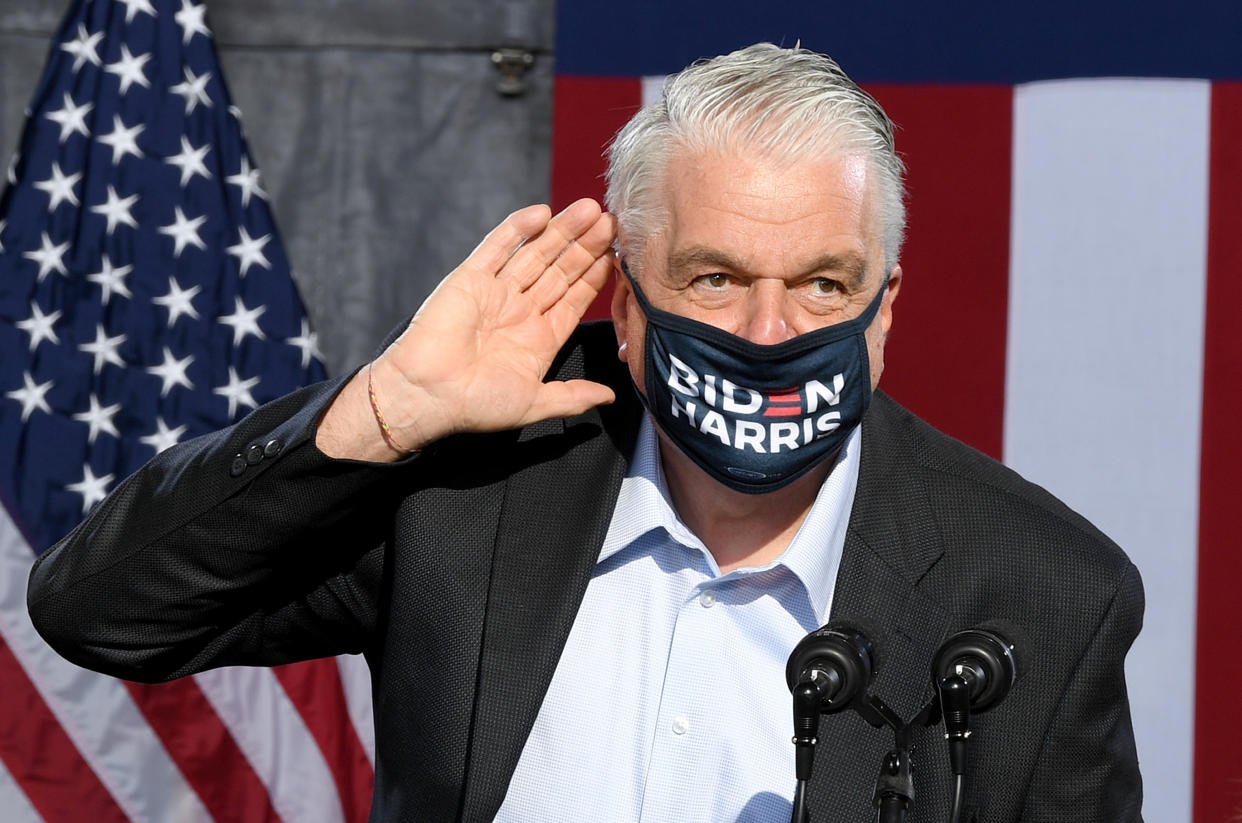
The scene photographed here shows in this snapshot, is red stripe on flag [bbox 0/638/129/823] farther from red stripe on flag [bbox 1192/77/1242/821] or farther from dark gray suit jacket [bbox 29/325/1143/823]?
red stripe on flag [bbox 1192/77/1242/821]

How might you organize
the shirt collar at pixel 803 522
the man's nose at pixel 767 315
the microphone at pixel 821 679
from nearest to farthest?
the microphone at pixel 821 679, the man's nose at pixel 767 315, the shirt collar at pixel 803 522

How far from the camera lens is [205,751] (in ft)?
12.5

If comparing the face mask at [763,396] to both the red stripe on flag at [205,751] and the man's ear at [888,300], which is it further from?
the red stripe on flag at [205,751]

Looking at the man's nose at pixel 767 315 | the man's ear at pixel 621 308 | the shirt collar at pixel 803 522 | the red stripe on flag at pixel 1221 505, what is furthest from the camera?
the red stripe on flag at pixel 1221 505

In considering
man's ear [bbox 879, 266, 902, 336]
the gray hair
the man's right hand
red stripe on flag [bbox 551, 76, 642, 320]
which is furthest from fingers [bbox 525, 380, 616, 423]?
red stripe on flag [bbox 551, 76, 642, 320]

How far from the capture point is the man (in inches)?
73.8

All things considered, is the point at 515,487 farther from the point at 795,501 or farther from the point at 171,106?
the point at 171,106

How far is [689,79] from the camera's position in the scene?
2.00m

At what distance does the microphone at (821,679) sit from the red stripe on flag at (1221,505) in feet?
8.23

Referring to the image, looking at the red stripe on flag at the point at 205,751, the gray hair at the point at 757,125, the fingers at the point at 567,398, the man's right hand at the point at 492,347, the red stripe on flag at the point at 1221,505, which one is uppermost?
the gray hair at the point at 757,125

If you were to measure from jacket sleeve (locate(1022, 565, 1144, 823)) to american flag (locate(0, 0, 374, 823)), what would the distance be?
2.36 metres

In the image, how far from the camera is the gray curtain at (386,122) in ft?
12.6

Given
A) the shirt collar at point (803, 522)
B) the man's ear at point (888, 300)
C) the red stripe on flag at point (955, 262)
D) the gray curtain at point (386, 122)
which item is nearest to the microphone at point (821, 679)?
the shirt collar at point (803, 522)

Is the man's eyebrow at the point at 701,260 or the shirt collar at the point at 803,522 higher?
the man's eyebrow at the point at 701,260
